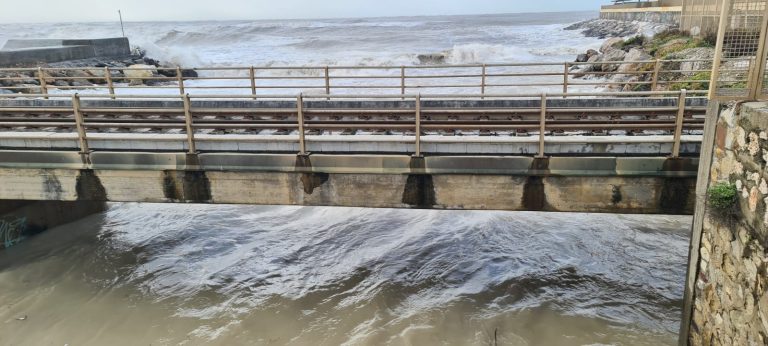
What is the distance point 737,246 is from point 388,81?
2876 cm

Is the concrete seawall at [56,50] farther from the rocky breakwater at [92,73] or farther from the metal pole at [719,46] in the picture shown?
the metal pole at [719,46]

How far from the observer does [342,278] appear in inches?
349

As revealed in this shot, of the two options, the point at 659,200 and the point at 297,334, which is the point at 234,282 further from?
the point at 659,200

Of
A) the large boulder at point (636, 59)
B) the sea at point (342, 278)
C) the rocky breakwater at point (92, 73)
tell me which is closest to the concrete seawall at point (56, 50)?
the rocky breakwater at point (92, 73)

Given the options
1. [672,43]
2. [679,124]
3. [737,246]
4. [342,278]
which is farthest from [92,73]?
[737,246]

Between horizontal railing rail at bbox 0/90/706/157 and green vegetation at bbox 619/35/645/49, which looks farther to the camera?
green vegetation at bbox 619/35/645/49

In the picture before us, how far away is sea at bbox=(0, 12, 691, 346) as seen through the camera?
732 cm

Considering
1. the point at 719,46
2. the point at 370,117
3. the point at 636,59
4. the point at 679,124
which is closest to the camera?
the point at 719,46

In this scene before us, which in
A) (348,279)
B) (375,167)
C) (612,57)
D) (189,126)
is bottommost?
(348,279)

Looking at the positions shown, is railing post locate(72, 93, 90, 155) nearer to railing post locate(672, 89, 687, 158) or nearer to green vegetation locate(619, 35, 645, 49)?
railing post locate(672, 89, 687, 158)

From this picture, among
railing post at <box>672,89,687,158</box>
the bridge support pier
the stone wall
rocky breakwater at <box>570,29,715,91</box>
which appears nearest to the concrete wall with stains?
railing post at <box>672,89,687,158</box>

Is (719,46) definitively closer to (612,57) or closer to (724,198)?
(724,198)

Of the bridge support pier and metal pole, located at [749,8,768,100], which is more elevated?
metal pole, located at [749,8,768,100]

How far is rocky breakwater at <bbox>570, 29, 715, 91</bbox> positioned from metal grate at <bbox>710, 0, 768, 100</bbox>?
23.4 feet
